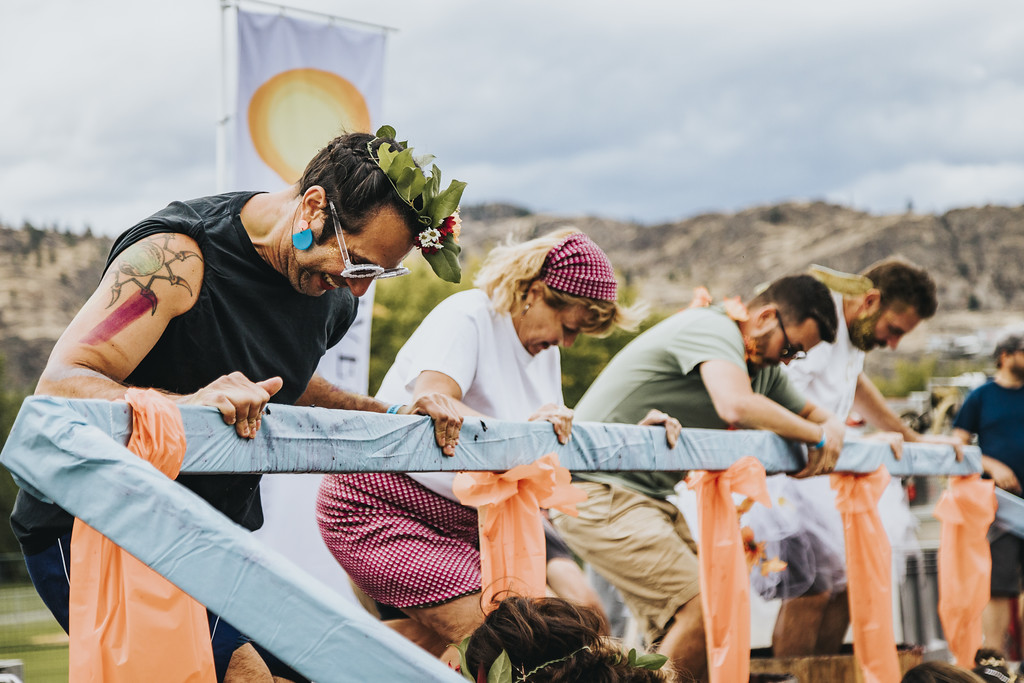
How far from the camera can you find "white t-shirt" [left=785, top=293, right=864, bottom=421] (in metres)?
4.92

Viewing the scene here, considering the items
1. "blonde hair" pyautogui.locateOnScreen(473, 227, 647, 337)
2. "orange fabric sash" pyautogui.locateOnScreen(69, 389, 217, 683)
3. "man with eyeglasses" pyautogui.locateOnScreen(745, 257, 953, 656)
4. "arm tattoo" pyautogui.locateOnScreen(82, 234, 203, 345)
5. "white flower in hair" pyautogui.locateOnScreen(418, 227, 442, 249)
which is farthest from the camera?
"man with eyeglasses" pyautogui.locateOnScreen(745, 257, 953, 656)

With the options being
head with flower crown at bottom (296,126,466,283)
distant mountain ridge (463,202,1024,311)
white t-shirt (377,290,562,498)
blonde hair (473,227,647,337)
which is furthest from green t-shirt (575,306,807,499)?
distant mountain ridge (463,202,1024,311)

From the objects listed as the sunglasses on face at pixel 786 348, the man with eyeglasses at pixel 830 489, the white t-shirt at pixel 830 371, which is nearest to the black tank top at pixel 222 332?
the sunglasses on face at pixel 786 348

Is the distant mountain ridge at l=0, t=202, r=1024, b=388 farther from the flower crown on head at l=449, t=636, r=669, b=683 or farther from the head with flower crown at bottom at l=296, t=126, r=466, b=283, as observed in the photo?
the flower crown on head at l=449, t=636, r=669, b=683

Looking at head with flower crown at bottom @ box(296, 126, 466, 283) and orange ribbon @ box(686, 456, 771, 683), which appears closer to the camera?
head with flower crown at bottom @ box(296, 126, 466, 283)

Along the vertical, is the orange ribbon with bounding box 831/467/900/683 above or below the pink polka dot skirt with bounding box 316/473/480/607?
below

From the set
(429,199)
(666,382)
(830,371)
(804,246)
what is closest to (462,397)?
(429,199)

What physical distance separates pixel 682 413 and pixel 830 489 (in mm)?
815

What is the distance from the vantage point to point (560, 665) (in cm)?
170

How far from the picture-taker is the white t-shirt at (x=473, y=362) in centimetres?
298

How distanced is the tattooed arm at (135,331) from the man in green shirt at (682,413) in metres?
1.90

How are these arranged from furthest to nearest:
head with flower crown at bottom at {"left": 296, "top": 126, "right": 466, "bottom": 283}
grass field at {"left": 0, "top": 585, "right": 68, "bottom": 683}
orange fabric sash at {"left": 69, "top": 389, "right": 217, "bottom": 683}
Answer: grass field at {"left": 0, "top": 585, "right": 68, "bottom": 683}, head with flower crown at bottom at {"left": 296, "top": 126, "right": 466, "bottom": 283}, orange fabric sash at {"left": 69, "top": 389, "right": 217, "bottom": 683}

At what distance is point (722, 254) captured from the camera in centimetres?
11488

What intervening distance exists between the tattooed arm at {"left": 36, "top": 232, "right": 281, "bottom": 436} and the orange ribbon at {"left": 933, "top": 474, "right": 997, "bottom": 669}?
316 centimetres
